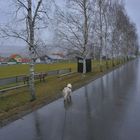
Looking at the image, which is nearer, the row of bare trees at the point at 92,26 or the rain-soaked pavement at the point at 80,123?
the rain-soaked pavement at the point at 80,123

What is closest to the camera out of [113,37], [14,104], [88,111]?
[88,111]

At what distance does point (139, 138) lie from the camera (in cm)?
809

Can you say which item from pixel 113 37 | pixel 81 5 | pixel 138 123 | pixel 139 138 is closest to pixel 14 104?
pixel 138 123

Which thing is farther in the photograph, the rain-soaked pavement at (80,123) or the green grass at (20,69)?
the green grass at (20,69)

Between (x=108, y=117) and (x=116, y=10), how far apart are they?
50782 millimetres

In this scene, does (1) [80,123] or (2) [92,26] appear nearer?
(1) [80,123]

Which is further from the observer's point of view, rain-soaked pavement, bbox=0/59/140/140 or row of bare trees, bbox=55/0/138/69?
row of bare trees, bbox=55/0/138/69

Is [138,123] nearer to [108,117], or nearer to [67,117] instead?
[108,117]

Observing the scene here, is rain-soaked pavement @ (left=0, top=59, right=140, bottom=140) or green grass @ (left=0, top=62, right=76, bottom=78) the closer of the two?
rain-soaked pavement @ (left=0, top=59, right=140, bottom=140)

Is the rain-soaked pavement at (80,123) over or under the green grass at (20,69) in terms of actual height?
over

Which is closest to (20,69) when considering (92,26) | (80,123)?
(92,26)

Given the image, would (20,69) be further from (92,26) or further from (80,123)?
(80,123)

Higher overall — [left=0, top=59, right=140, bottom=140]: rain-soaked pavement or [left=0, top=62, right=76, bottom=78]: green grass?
[left=0, top=59, right=140, bottom=140]: rain-soaked pavement

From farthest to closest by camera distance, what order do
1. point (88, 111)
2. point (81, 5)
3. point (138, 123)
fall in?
point (81, 5)
point (88, 111)
point (138, 123)
